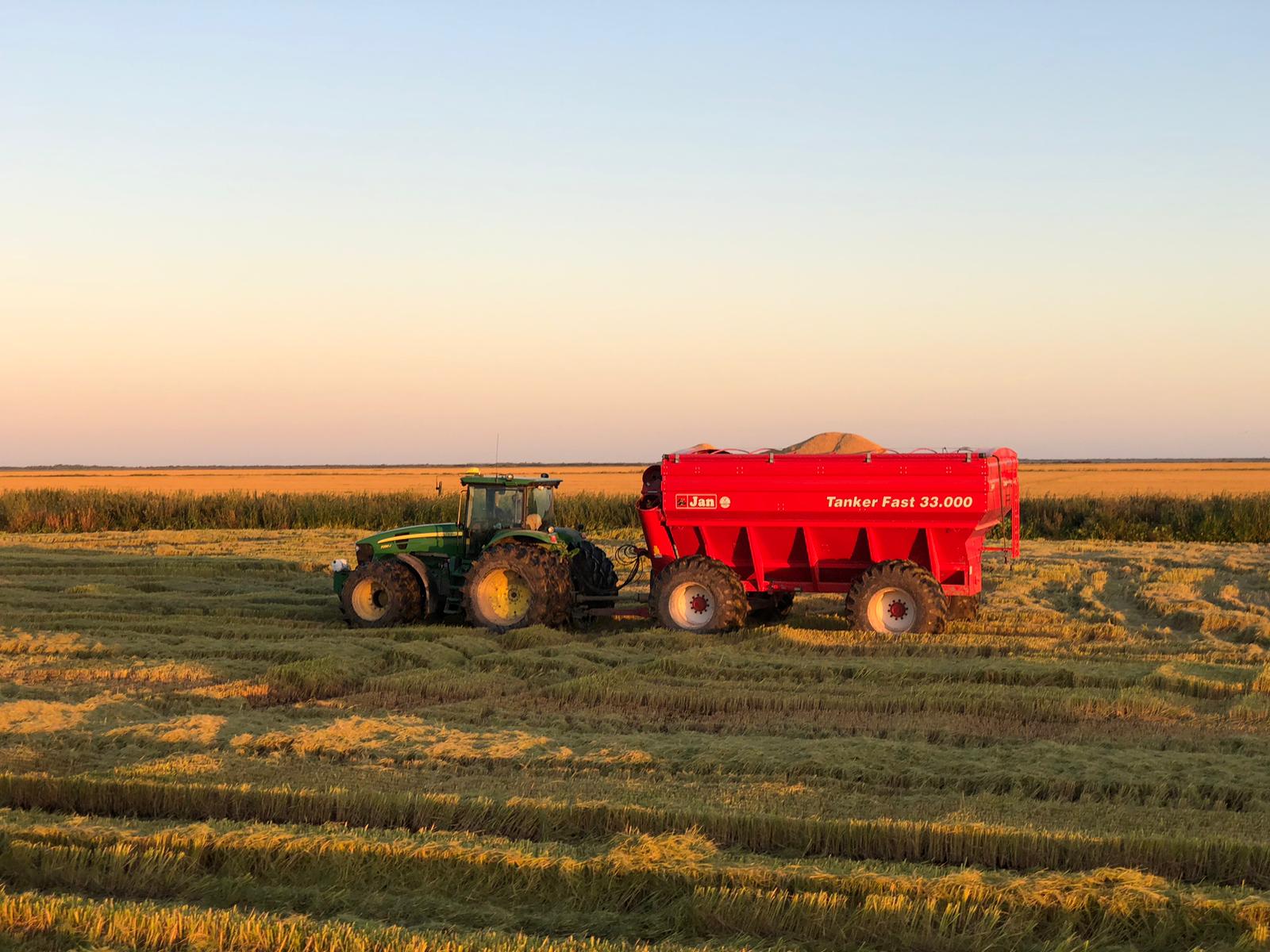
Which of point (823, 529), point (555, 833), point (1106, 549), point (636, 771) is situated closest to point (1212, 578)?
point (1106, 549)

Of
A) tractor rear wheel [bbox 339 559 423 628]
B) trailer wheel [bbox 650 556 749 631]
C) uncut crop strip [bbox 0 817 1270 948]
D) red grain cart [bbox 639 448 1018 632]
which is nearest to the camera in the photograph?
uncut crop strip [bbox 0 817 1270 948]

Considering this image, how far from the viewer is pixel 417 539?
51.5 ft

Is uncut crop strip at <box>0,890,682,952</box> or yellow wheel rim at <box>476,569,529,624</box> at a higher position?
yellow wheel rim at <box>476,569,529,624</box>

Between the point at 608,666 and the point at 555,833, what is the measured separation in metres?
5.62

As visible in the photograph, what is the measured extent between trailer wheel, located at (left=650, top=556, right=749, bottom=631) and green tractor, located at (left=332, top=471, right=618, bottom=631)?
94 cm

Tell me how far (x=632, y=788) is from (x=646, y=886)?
5.56 feet

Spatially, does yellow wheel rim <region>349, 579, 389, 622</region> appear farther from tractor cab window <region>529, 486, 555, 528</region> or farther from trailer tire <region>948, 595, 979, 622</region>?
trailer tire <region>948, 595, 979, 622</region>

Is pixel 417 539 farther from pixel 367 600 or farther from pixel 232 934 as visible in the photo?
pixel 232 934

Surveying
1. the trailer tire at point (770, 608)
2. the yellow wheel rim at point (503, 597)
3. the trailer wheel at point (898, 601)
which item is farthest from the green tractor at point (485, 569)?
the trailer wheel at point (898, 601)

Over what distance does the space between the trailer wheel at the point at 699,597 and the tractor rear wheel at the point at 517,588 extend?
120 centimetres

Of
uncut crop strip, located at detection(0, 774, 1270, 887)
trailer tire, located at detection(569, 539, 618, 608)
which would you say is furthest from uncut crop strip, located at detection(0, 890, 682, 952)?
trailer tire, located at detection(569, 539, 618, 608)

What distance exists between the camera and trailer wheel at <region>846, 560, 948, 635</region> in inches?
559

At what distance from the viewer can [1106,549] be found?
80.4ft

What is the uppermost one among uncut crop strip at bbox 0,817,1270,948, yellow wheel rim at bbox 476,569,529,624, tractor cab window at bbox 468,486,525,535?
tractor cab window at bbox 468,486,525,535
